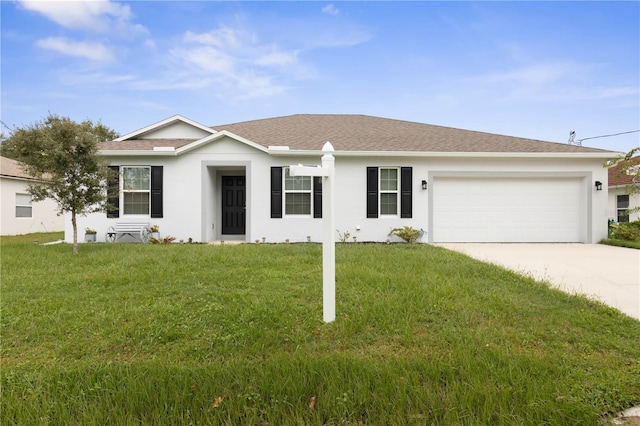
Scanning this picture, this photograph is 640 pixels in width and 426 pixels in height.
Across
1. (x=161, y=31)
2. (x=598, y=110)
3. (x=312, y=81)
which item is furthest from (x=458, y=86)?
(x=161, y=31)

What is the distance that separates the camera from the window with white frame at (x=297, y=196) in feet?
35.7

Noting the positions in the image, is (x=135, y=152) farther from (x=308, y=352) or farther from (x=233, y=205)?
(x=308, y=352)

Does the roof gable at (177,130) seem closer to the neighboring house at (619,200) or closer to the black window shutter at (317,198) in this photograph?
the black window shutter at (317,198)

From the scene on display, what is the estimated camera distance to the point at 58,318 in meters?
3.71

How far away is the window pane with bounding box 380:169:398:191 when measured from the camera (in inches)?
437

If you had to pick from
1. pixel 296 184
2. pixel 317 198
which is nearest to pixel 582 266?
pixel 317 198

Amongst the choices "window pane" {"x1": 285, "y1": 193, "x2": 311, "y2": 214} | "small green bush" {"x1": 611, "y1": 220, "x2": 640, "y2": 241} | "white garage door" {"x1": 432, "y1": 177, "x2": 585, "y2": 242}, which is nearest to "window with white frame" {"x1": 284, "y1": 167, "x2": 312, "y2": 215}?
"window pane" {"x1": 285, "y1": 193, "x2": 311, "y2": 214}

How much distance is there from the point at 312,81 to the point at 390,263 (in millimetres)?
11291

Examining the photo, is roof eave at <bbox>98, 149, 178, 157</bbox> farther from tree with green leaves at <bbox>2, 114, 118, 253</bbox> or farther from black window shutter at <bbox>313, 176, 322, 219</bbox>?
black window shutter at <bbox>313, 176, 322, 219</bbox>

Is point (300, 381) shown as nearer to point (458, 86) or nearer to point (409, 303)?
point (409, 303)

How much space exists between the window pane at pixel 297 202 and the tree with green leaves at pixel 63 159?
199 inches

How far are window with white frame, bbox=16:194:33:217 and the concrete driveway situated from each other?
18.9 m

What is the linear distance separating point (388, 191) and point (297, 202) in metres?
3.02

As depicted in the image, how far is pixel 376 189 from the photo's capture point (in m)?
11.0
